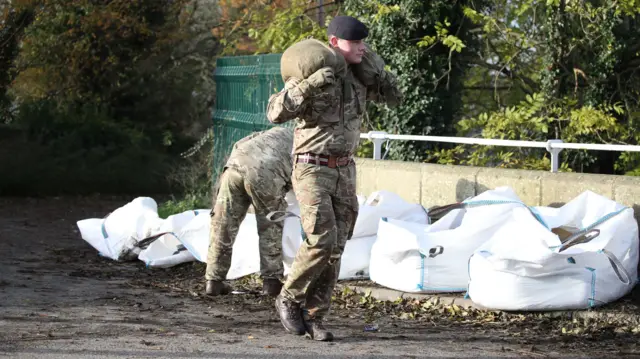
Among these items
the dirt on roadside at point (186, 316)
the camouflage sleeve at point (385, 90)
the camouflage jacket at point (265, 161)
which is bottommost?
the dirt on roadside at point (186, 316)

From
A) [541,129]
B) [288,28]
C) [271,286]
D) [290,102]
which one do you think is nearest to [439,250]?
[271,286]

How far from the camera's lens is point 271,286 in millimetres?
7664

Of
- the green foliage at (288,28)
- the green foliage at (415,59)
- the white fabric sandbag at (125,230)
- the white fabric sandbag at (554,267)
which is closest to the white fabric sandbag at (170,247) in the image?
the white fabric sandbag at (125,230)

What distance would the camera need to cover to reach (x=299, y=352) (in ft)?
18.5

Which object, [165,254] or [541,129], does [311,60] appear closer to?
[165,254]

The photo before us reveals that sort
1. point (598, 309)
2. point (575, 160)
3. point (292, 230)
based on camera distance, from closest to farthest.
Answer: point (598, 309)
point (292, 230)
point (575, 160)

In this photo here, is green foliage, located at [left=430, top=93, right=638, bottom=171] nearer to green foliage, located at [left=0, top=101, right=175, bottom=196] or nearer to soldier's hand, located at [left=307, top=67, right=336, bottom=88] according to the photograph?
soldier's hand, located at [left=307, top=67, right=336, bottom=88]

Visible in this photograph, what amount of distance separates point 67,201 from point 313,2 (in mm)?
4845

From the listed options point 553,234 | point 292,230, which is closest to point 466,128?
point 292,230

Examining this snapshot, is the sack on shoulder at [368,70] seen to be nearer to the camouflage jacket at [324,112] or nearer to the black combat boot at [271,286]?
the camouflage jacket at [324,112]

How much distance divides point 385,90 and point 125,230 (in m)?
4.38

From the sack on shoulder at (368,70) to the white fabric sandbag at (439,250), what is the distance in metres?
1.46

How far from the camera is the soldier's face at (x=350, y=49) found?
5.97 metres

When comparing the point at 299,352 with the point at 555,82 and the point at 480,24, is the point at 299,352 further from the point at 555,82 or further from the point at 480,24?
the point at 480,24
